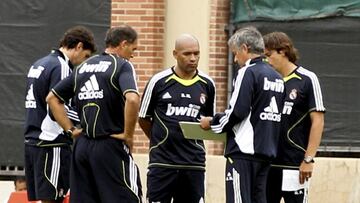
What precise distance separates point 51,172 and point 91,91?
1.71 m

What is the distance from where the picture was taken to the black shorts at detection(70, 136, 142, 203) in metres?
12.5

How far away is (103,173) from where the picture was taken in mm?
12500

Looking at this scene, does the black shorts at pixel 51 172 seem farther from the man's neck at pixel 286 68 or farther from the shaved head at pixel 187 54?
the man's neck at pixel 286 68

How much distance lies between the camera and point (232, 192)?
1251cm

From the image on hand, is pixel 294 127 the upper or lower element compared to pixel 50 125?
upper

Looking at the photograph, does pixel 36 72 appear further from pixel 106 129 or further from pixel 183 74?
pixel 106 129

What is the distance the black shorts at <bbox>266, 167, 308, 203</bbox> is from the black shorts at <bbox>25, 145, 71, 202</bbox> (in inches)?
88.5

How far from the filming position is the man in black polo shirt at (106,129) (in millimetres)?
12477

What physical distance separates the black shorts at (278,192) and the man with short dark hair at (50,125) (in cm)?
226

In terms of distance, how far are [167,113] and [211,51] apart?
4.67 metres

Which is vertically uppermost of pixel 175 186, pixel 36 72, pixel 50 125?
pixel 36 72

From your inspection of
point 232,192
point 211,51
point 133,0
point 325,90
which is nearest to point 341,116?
point 325,90

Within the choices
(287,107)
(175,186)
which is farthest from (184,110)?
(287,107)

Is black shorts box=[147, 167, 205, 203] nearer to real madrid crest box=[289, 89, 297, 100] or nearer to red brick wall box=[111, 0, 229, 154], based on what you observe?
real madrid crest box=[289, 89, 297, 100]
